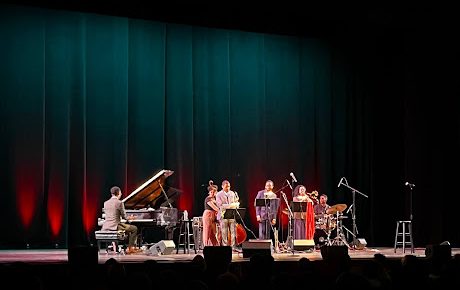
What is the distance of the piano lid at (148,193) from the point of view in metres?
12.2

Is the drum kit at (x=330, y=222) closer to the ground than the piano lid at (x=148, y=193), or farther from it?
closer to the ground

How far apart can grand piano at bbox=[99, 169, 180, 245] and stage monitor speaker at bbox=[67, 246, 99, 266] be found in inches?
197

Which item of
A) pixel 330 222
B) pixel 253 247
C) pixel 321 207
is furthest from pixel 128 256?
pixel 321 207

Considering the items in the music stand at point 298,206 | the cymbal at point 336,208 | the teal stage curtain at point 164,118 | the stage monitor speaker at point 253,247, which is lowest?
the stage monitor speaker at point 253,247

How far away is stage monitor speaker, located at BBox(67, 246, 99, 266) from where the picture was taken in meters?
6.80

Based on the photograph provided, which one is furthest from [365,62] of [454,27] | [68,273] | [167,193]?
[68,273]

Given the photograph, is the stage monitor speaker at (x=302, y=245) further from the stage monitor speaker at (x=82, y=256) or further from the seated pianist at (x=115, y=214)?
the stage monitor speaker at (x=82, y=256)

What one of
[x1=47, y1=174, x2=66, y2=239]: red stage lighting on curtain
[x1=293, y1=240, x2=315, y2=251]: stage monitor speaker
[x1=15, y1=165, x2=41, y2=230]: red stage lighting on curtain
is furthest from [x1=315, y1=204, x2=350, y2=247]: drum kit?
[x1=15, y1=165, x2=41, y2=230]: red stage lighting on curtain

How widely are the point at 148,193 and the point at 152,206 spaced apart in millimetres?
378

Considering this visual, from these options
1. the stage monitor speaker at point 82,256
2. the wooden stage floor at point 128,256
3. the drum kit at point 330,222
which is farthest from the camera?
the drum kit at point 330,222

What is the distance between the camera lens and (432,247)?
7.40 metres

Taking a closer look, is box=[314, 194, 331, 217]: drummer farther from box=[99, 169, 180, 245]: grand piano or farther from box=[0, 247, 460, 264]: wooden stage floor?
box=[99, 169, 180, 245]: grand piano

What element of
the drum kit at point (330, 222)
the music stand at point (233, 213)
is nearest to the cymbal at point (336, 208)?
the drum kit at point (330, 222)

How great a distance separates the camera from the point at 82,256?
6.84 m
